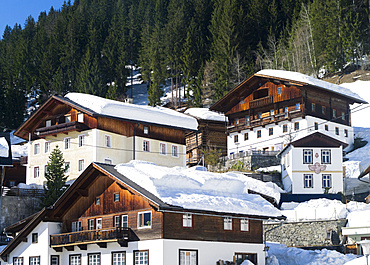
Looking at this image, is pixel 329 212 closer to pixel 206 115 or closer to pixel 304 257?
pixel 304 257

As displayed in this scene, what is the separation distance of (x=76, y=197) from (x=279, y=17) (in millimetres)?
71087

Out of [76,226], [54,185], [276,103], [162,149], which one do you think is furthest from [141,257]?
[276,103]

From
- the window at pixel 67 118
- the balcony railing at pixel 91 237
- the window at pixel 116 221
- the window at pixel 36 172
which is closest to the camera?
the balcony railing at pixel 91 237

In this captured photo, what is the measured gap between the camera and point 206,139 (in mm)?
69875

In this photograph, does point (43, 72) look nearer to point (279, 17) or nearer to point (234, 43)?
point (234, 43)

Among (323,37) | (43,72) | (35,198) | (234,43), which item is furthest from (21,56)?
(35,198)

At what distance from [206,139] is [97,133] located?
22.1 meters

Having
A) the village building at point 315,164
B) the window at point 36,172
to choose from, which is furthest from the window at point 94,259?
the village building at point 315,164

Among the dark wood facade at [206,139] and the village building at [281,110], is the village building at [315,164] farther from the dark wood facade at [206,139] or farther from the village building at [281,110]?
the dark wood facade at [206,139]

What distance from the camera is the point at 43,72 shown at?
98.6 m

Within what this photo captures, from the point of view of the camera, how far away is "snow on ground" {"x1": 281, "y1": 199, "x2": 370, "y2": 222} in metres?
38.1

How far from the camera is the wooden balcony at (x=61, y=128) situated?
51.0 m

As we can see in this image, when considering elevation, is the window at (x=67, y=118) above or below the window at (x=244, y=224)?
above

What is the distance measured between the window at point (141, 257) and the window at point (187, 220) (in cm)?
241
